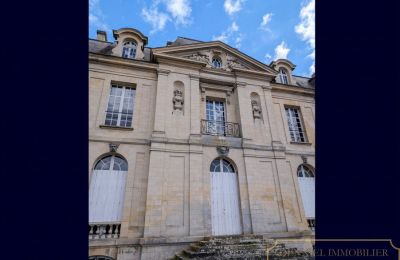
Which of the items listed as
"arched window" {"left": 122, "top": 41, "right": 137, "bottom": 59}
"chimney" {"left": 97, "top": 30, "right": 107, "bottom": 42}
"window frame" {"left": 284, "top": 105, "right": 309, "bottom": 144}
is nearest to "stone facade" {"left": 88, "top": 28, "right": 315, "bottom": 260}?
"window frame" {"left": 284, "top": 105, "right": 309, "bottom": 144}

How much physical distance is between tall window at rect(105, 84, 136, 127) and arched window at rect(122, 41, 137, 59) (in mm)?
1776

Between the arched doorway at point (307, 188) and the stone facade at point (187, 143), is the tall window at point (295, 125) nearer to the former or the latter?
the stone facade at point (187, 143)

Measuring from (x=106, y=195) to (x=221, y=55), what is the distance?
835cm

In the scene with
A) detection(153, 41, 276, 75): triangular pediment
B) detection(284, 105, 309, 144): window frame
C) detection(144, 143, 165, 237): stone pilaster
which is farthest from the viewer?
detection(284, 105, 309, 144): window frame

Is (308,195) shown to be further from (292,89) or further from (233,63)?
(233,63)

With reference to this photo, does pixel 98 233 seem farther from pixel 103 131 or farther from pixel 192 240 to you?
pixel 103 131

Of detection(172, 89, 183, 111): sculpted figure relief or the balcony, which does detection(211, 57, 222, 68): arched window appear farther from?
the balcony

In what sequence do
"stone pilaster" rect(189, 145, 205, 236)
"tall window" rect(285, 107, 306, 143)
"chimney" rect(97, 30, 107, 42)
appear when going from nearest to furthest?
"stone pilaster" rect(189, 145, 205, 236), "tall window" rect(285, 107, 306, 143), "chimney" rect(97, 30, 107, 42)

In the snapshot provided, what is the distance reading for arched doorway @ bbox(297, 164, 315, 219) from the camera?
8523 mm

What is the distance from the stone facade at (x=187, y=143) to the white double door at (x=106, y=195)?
26 centimetres

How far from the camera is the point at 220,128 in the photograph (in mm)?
8945
